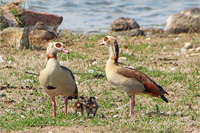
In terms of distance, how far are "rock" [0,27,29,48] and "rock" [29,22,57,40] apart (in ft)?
3.28

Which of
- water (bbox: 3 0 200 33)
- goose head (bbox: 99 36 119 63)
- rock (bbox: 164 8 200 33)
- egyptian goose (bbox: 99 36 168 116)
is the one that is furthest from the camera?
water (bbox: 3 0 200 33)

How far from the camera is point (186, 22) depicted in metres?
14.9

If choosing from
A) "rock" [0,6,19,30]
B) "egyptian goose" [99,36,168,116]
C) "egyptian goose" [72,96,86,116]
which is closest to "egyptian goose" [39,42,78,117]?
"egyptian goose" [72,96,86,116]

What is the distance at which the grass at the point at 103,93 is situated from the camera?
5938mm

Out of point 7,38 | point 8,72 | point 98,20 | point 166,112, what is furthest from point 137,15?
point 166,112

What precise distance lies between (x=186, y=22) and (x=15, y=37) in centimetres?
671

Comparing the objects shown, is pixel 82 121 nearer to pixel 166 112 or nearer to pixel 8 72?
pixel 166 112

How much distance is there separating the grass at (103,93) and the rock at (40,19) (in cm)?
90

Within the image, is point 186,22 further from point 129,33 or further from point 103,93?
point 103,93

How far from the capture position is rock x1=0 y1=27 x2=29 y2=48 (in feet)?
36.3

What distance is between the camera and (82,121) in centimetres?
609

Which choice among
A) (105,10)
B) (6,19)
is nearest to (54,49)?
(6,19)

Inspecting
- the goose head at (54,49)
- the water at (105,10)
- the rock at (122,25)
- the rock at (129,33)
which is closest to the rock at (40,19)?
the rock at (129,33)

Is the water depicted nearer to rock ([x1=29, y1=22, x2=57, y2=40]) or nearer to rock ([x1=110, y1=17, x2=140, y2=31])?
rock ([x1=110, y1=17, x2=140, y2=31])
